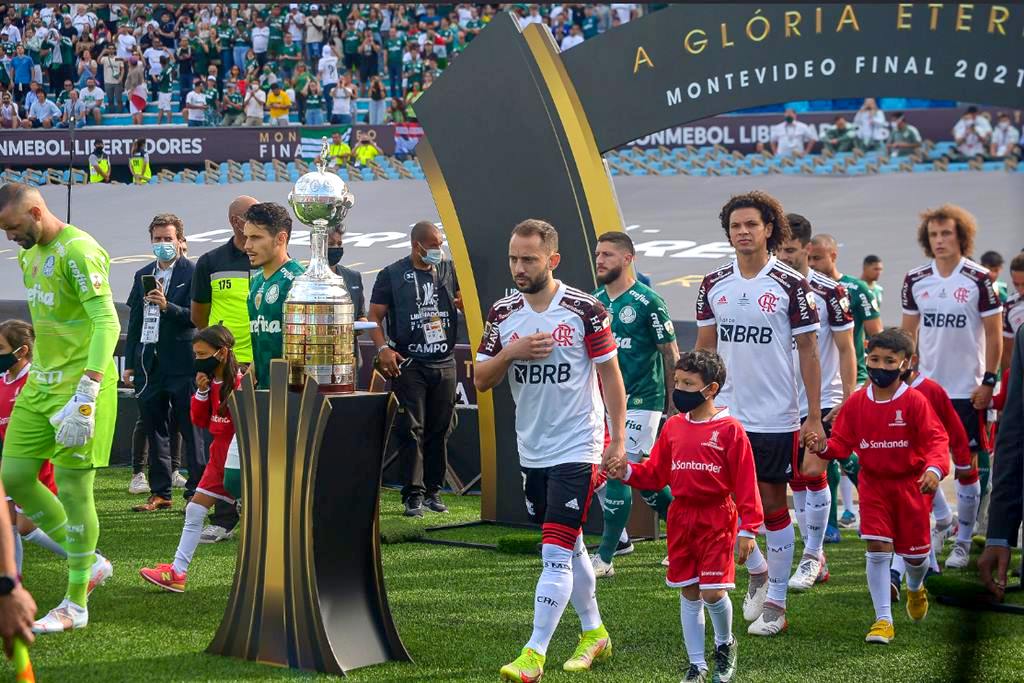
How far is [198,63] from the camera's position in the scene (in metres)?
9.52

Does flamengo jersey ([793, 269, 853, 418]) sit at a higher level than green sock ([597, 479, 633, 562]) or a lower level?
higher

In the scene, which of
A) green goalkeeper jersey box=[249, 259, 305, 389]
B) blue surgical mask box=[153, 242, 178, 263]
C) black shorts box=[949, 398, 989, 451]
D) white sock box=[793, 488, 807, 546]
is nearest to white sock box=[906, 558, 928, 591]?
white sock box=[793, 488, 807, 546]

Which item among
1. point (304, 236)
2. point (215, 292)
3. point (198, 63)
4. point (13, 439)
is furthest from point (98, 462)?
point (304, 236)

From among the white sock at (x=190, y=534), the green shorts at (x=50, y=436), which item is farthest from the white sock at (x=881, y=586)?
the green shorts at (x=50, y=436)

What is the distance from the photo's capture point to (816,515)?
21.7 ft

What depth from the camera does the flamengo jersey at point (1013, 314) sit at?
8172 mm

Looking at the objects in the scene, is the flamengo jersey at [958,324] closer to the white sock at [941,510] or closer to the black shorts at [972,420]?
the black shorts at [972,420]

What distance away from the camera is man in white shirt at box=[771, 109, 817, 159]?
85.8 feet

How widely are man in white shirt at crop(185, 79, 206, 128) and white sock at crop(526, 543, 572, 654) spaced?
23.0 ft

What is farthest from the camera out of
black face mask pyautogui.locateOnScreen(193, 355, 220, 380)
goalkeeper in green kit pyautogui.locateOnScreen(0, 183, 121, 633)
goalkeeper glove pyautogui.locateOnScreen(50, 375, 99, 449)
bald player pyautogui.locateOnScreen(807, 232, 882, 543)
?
bald player pyautogui.locateOnScreen(807, 232, 882, 543)

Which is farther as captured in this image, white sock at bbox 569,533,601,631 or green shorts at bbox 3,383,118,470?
green shorts at bbox 3,383,118,470

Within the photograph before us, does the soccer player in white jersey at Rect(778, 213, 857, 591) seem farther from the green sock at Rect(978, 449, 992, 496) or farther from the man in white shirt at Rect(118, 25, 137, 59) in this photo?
the man in white shirt at Rect(118, 25, 137, 59)

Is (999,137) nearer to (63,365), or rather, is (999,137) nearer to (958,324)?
(958,324)

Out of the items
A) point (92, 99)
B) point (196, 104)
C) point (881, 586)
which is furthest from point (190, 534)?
point (196, 104)
